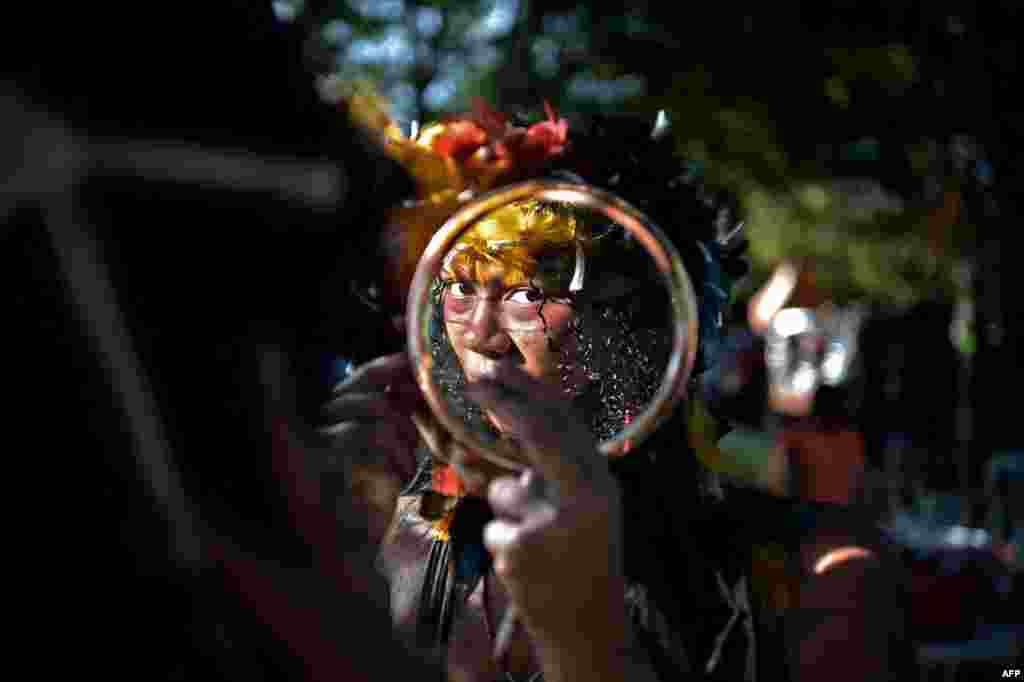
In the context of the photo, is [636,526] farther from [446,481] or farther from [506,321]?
[506,321]

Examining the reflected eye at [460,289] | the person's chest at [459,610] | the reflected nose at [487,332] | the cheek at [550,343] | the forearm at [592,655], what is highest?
the reflected eye at [460,289]

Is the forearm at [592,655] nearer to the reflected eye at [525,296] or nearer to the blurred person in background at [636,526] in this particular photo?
the blurred person in background at [636,526]

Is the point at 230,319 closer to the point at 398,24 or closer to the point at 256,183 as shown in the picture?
the point at 256,183

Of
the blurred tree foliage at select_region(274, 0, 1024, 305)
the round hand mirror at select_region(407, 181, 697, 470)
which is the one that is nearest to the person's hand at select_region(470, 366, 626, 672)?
the round hand mirror at select_region(407, 181, 697, 470)

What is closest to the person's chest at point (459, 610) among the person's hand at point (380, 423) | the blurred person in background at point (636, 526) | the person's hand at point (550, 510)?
the blurred person in background at point (636, 526)

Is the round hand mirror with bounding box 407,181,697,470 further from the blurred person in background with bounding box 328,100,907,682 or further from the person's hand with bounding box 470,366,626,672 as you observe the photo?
the person's hand with bounding box 470,366,626,672

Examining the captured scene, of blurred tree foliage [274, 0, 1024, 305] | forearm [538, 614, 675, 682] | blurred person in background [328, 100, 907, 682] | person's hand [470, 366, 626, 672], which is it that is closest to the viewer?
person's hand [470, 366, 626, 672]

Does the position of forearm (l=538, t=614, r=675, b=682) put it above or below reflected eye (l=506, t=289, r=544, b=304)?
below

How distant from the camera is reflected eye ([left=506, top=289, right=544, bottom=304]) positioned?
2.45 metres

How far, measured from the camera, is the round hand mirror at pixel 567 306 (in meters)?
→ 2.26

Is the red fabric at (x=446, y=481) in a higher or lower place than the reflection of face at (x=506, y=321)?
lower

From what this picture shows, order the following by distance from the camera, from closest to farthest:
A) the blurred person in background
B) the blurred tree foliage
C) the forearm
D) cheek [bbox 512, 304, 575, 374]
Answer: the forearm < the blurred person in background < cheek [bbox 512, 304, 575, 374] < the blurred tree foliage

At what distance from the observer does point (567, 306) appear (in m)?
2.52

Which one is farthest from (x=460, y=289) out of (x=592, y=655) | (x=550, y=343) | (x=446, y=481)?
(x=592, y=655)
